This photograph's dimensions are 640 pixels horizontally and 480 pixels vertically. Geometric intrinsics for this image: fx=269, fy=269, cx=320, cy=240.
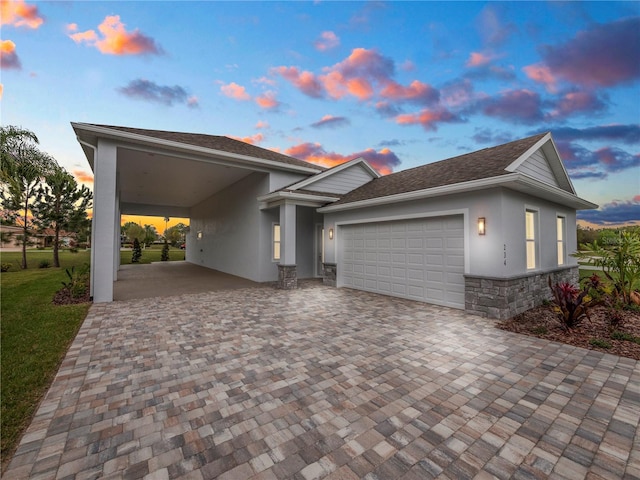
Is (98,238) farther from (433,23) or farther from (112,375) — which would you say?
(433,23)

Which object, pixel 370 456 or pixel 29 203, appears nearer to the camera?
pixel 370 456

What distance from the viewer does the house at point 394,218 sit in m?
6.21

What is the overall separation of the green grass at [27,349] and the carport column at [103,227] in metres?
0.66

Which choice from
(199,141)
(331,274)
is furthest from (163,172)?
(331,274)

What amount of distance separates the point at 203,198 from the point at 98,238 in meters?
11.3

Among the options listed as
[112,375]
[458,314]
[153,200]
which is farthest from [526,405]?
[153,200]

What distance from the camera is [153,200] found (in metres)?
19.1

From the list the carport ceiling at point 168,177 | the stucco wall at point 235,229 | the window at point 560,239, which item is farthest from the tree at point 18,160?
the window at point 560,239

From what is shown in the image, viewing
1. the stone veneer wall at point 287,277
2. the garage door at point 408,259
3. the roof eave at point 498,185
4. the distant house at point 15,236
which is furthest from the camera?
the distant house at point 15,236

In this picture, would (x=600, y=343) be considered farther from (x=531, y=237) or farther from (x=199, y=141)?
(x=199, y=141)

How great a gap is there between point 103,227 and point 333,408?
7.92m

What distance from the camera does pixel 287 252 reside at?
31.3 ft

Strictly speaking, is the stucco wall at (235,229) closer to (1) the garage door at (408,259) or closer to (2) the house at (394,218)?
(2) the house at (394,218)

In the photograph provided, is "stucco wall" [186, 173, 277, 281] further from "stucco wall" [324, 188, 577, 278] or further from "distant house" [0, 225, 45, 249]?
"distant house" [0, 225, 45, 249]
